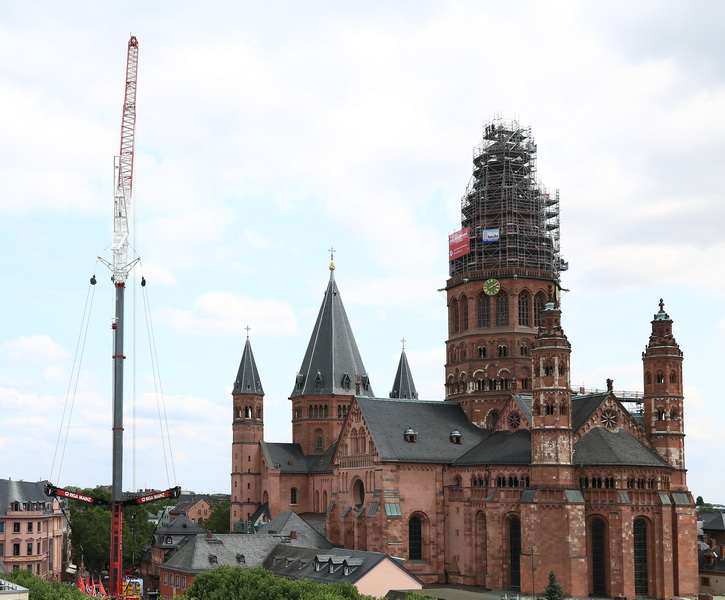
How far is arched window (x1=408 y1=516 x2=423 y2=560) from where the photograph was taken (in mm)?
107312

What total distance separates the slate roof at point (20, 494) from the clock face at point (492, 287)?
5833 centimetres

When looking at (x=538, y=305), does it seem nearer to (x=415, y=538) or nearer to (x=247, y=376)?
(x=415, y=538)

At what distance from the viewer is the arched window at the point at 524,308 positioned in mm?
120588

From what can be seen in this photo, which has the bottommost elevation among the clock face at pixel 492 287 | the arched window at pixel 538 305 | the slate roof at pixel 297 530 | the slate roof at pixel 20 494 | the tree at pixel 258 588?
the tree at pixel 258 588

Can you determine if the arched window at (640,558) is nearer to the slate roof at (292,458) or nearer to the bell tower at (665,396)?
the bell tower at (665,396)

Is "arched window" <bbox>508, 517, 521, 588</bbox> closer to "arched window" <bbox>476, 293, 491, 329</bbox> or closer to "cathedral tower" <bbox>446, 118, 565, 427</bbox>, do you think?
"cathedral tower" <bbox>446, 118, 565, 427</bbox>

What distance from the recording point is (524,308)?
120938mm

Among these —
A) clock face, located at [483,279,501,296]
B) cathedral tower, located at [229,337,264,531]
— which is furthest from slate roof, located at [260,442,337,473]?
clock face, located at [483,279,501,296]

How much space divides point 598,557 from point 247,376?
235 ft

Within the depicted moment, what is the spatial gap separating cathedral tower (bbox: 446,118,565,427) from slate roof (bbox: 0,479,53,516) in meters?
50.4

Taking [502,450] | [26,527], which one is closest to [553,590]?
[502,450]

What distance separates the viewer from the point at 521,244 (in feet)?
404

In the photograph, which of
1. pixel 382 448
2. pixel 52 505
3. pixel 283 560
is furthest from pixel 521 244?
pixel 52 505

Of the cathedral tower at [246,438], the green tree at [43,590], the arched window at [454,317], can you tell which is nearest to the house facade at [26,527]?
the cathedral tower at [246,438]
